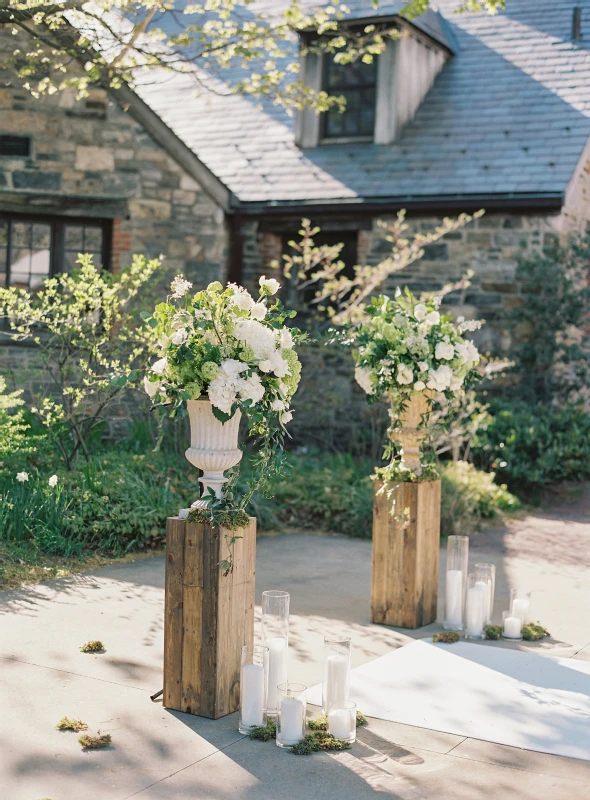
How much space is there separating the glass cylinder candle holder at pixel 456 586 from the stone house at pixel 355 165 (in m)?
6.91

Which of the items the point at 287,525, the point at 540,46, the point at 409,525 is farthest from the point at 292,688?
the point at 540,46

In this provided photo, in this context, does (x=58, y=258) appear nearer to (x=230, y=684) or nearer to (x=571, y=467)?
(x=571, y=467)

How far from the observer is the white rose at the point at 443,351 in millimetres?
6250

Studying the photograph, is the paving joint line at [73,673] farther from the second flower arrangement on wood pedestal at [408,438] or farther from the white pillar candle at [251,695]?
the second flower arrangement on wood pedestal at [408,438]

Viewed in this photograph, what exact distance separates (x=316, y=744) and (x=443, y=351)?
9.04 ft

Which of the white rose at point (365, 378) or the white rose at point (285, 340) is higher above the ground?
the white rose at point (285, 340)

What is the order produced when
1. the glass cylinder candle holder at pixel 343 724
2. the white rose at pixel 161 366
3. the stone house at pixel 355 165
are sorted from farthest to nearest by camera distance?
the stone house at pixel 355 165 < the white rose at pixel 161 366 < the glass cylinder candle holder at pixel 343 724

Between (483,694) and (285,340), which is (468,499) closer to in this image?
(483,694)

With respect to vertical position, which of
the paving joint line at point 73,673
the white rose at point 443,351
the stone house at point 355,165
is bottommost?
the paving joint line at point 73,673

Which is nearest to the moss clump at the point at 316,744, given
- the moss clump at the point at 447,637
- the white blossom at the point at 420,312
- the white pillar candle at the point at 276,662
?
the white pillar candle at the point at 276,662

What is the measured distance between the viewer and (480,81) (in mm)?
14438

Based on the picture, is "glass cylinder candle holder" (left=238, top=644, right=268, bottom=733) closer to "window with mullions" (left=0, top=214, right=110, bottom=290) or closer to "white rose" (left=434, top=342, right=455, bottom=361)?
"white rose" (left=434, top=342, right=455, bottom=361)

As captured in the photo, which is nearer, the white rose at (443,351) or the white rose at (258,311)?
the white rose at (258,311)

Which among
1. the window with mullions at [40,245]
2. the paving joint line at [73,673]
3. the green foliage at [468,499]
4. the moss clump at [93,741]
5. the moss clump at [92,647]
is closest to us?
the moss clump at [93,741]
